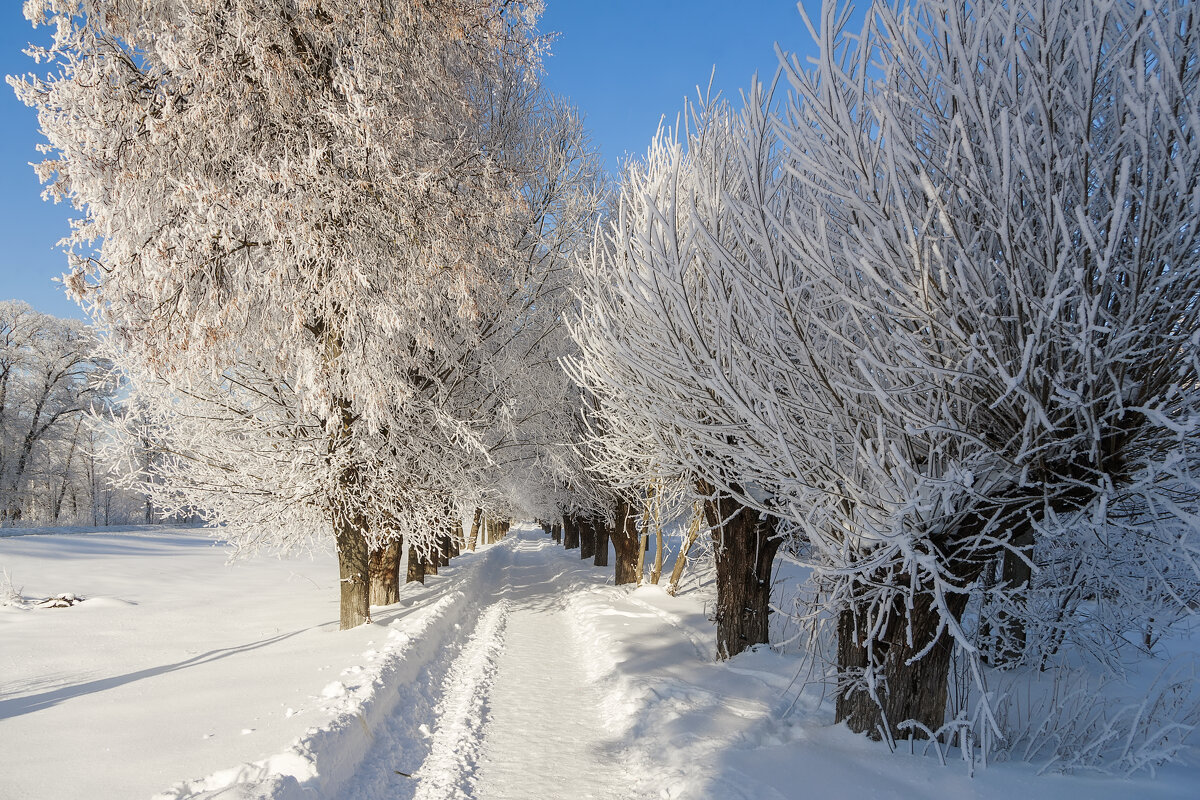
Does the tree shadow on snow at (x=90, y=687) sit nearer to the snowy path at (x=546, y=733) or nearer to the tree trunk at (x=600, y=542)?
the snowy path at (x=546, y=733)

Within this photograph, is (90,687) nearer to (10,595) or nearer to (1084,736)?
(10,595)

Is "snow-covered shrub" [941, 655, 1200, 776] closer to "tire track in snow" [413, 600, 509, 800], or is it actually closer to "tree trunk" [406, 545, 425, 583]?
"tire track in snow" [413, 600, 509, 800]

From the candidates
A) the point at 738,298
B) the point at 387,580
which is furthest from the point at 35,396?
the point at 738,298

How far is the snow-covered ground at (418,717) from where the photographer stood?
3.74 meters

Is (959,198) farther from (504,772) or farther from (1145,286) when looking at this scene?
(504,772)

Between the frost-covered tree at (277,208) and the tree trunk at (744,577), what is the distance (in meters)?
4.59

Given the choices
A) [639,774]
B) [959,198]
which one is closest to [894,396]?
[959,198]

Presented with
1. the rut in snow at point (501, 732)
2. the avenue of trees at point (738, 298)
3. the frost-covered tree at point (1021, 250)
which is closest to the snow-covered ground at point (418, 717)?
the rut in snow at point (501, 732)

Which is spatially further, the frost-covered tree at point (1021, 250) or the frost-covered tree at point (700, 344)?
the frost-covered tree at point (700, 344)

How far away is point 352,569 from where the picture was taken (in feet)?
27.8

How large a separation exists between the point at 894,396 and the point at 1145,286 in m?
1.22

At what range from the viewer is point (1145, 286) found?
281 centimetres

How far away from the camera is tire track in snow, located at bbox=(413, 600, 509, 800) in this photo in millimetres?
4266

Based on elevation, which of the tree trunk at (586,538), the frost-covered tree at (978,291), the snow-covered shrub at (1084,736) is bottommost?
the tree trunk at (586,538)
